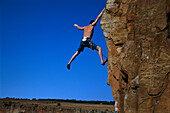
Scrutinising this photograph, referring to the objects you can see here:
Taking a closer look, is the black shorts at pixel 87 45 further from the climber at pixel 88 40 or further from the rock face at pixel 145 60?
the rock face at pixel 145 60

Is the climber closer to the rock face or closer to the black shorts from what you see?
the black shorts

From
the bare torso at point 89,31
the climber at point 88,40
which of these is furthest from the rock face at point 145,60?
the bare torso at point 89,31

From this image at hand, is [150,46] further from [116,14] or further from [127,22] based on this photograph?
[116,14]

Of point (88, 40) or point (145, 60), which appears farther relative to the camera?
point (88, 40)

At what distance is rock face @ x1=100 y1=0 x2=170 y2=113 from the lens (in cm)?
622

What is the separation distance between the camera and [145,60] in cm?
646

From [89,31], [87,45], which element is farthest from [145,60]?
[89,31]

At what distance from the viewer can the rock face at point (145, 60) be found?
6223 mm

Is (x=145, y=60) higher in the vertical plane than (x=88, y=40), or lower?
lower

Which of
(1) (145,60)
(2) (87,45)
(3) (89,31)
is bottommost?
(1) (145,60)

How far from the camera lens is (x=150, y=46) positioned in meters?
6.45

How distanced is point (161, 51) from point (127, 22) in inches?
53.3

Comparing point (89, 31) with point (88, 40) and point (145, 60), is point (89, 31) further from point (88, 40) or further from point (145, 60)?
point (145, 60)

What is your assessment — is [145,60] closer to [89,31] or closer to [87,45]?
[87,45]
